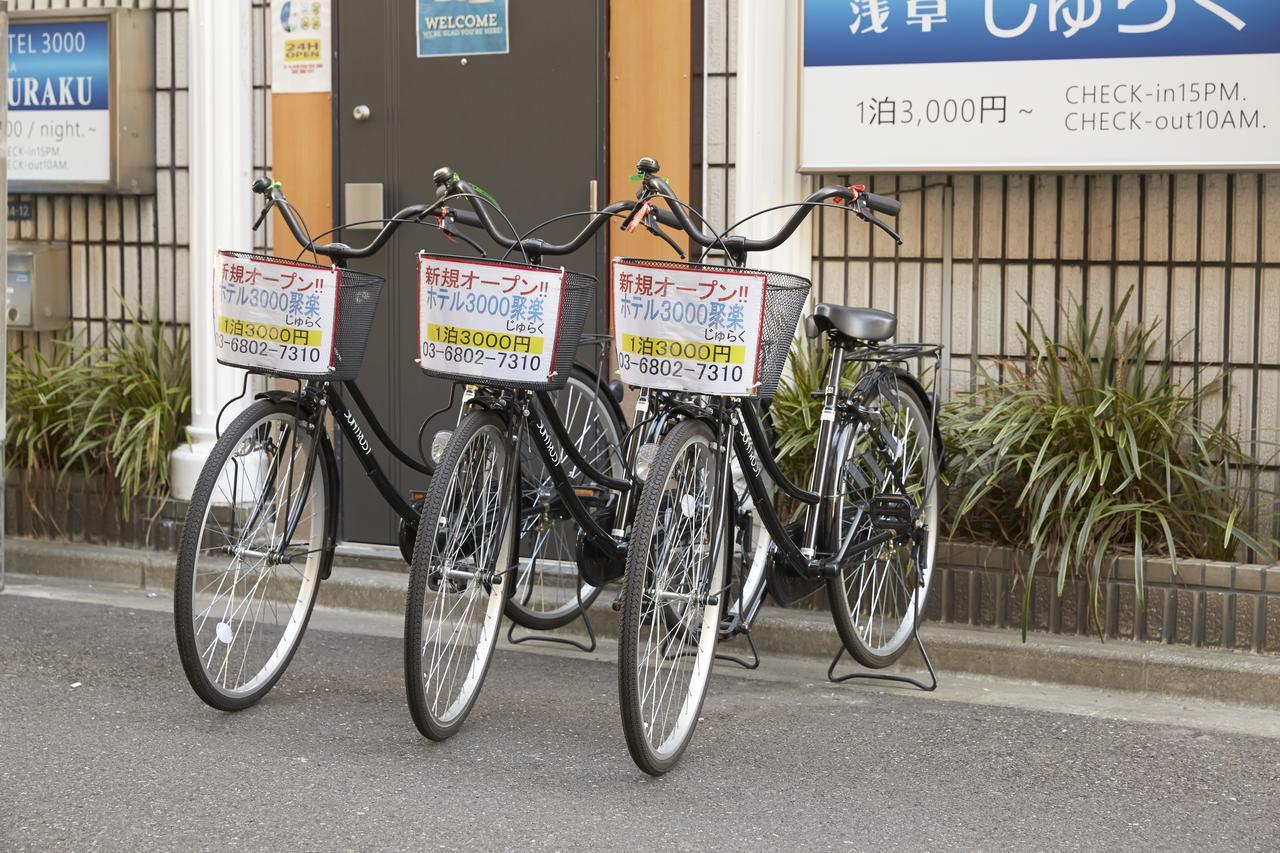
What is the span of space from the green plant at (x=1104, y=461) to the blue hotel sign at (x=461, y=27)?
2439 mm

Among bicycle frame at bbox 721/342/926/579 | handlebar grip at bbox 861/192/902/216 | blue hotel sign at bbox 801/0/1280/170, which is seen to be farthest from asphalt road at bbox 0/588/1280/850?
blue hotel sign at bbox 801/0/1280/170

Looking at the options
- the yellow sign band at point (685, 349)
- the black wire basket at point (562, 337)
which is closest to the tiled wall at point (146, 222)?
the black wire basket at point (562, 337)

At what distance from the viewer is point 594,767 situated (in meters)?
4.74

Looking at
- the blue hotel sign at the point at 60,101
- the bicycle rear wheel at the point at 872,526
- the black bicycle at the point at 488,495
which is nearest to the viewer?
the black bicycle at the point at 488,495

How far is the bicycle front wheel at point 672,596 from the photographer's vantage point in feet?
14.5

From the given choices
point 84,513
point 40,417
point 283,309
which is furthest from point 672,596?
point 40,417

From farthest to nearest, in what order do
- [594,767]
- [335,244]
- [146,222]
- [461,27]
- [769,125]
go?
[146,222]
[461,27]
[769,125]
[335,244]
[594,767]

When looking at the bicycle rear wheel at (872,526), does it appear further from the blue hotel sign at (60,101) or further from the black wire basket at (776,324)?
the blue hotel sign at (60,101)

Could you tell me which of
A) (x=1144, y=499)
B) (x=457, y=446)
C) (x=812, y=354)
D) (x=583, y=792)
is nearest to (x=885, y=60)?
(x=812, y=354)

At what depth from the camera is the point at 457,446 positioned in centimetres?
471

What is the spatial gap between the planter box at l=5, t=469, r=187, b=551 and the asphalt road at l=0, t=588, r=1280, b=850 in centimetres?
134

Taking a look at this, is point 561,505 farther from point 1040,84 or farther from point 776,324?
point 1040,84

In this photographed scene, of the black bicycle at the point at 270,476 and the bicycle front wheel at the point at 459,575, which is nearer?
the bicycle front wheel at the point at 459,575

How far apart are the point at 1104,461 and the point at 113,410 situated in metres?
4.24
